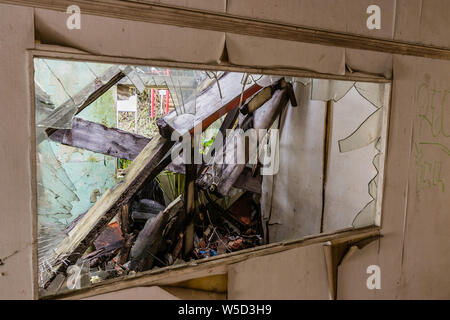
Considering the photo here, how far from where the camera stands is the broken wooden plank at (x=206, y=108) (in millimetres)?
2697

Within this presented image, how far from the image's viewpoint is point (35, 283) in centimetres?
138

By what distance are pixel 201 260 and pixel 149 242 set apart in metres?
1.76

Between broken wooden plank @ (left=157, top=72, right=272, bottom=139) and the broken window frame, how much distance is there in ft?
2.82

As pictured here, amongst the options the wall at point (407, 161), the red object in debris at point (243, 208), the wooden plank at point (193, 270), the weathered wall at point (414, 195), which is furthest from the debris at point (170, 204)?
the weathered wall at point (414, 195)

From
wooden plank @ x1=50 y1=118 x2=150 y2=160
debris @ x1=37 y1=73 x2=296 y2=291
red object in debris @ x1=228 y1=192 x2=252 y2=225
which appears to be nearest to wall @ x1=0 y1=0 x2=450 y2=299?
debris @ x1=37 y1=73 x2=296 y2=291

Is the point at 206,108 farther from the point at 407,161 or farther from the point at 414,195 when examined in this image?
the point at 414,195

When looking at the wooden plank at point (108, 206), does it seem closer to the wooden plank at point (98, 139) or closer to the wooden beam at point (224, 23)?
the wooden plank at point (98, 139)

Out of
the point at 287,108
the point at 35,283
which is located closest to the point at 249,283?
the point at 35,283

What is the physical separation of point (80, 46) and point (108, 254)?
8.69 feet

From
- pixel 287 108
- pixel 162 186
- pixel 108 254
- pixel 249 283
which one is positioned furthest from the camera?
pixel 162 186

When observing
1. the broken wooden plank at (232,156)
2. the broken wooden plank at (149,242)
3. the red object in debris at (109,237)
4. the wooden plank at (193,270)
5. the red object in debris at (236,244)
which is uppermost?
the broken wooden plank at (232,156)

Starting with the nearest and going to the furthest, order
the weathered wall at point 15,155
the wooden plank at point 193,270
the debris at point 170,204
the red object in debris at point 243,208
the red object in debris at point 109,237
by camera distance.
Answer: the weathered wall at point 15,155
the wooden plank at point 193,270
the debris at point 170,204
the red object in debris at point 109,237
the red object in debris at point 243,208

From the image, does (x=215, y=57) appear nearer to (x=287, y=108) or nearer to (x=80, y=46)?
(x=80, y=46)

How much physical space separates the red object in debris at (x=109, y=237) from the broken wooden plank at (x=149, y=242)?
616mm
